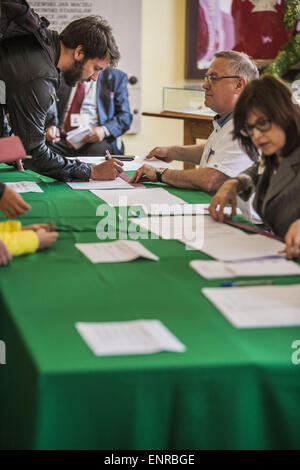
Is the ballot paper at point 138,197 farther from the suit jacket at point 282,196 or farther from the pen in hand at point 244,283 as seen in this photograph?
the pen in hand at point 244,283

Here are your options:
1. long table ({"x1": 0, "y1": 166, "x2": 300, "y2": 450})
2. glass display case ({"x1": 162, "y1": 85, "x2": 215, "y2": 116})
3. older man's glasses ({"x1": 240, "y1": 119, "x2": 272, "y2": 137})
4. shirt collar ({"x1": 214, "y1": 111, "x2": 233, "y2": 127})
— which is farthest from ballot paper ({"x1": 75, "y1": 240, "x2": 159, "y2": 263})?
glass display case ({"x1": 162, "y1": 85, "x2": 215, "y2": 116})

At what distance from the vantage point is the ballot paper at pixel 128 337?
4.41ft

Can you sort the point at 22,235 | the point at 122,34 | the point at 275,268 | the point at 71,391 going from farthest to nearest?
the point at 122,34 → the point at 22,235 → the point at 275,268 → the point at 71,391

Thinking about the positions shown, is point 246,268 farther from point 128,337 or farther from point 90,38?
point 90,38

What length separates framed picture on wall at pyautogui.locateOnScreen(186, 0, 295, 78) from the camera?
648 cm

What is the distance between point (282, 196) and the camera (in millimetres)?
Result: 2445

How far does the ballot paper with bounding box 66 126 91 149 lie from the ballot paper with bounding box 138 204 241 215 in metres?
2.66

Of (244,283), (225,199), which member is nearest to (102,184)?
(225,199)

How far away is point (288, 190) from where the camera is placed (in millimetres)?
2418

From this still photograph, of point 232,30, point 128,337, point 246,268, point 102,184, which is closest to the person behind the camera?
point 128,337

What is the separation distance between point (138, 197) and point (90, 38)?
95cm

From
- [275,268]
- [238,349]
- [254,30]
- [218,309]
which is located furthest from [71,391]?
[254,30]

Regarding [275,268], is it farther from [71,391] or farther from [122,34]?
[122,34]

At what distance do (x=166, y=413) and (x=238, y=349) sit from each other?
Answer: 190 mm
